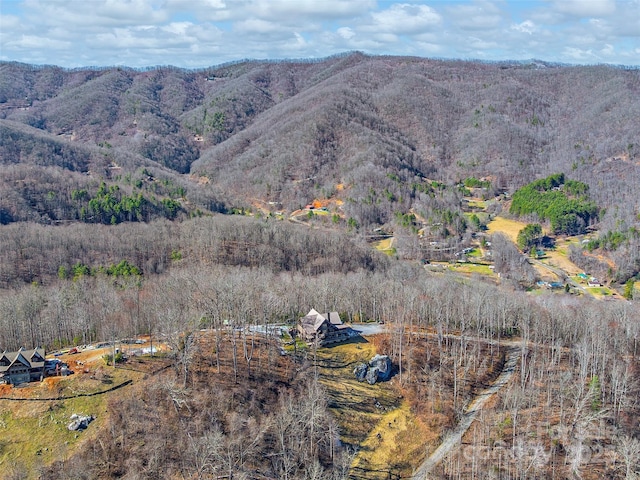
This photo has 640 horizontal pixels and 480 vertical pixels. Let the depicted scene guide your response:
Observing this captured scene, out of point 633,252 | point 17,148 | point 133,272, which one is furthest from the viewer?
point 17,148

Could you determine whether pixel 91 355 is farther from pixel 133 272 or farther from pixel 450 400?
pixel 450 400

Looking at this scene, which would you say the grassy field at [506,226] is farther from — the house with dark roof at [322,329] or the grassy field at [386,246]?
the house with dark roof at [322,329]

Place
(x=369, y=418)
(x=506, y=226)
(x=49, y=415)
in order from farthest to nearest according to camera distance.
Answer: (x=506, y=226) → (x=369, y=418) → (x=49, y=415)

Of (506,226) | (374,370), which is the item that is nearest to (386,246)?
(506,226)

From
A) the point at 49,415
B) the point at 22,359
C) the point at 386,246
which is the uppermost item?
the point at 22,359

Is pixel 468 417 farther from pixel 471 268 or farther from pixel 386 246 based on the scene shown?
pixel 386 246

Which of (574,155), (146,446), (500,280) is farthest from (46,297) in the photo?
(574,155)

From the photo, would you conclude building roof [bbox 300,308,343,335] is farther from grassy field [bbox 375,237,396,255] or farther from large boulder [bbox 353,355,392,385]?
grassy field [bbox 375,237,396,255]
